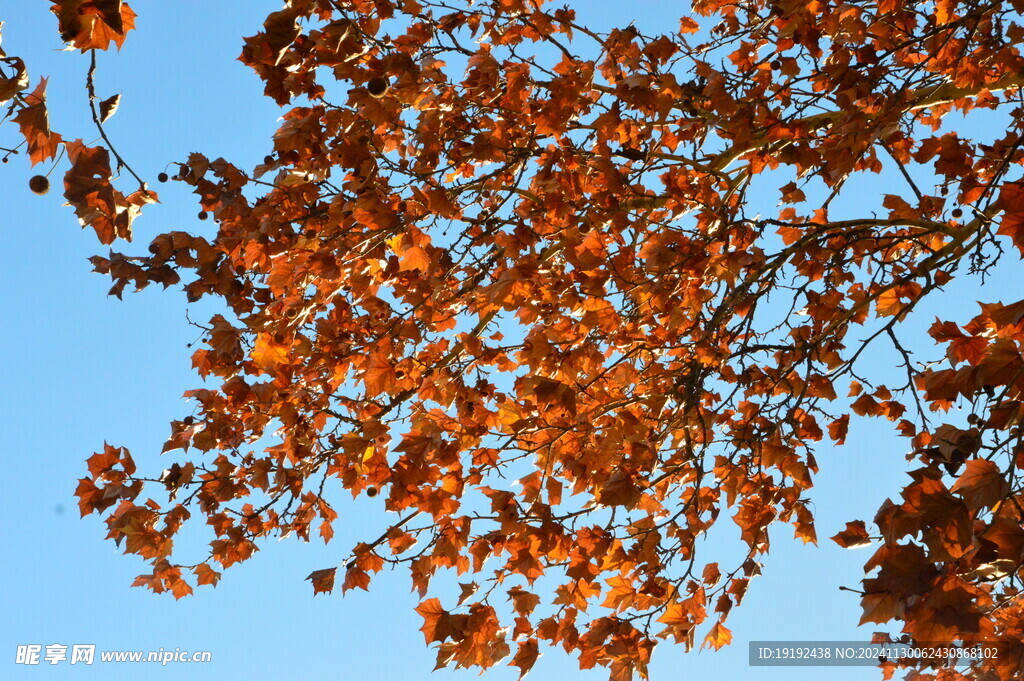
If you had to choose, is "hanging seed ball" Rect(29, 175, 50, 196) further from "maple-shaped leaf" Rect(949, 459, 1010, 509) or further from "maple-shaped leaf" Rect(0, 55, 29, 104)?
"maple-shaped leaf" Rect(949, 459, 1010, 509)

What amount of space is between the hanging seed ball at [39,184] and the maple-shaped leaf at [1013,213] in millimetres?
2778

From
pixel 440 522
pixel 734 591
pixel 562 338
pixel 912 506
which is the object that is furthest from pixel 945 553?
pixel 562 338

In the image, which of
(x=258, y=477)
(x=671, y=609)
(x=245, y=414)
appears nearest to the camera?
(x=671, y=609)

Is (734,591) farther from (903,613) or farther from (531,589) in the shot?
(903,613)

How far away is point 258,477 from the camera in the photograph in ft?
A: 13.0

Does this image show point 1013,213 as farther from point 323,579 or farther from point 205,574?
point 205,574

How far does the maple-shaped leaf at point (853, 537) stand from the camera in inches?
121

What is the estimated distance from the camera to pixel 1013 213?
2.28m

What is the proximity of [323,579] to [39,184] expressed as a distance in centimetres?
221

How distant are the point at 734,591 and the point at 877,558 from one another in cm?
176

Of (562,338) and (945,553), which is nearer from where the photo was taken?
(945,553)

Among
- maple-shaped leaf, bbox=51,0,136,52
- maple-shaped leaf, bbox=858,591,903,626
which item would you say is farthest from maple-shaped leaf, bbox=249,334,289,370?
maple-shaped leaf, bbox=858,591,903,626

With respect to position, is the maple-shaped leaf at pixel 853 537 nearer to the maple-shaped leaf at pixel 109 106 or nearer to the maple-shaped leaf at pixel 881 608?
the maple-shaped leaf at pixel 881 608

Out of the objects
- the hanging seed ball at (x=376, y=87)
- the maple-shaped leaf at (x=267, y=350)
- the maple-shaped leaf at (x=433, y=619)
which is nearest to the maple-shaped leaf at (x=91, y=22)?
the hanging seed ball at (x=376, y=87)
